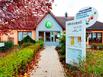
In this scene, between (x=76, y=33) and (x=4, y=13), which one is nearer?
(x=4, y=13)

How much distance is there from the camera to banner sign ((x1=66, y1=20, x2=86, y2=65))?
576 inches

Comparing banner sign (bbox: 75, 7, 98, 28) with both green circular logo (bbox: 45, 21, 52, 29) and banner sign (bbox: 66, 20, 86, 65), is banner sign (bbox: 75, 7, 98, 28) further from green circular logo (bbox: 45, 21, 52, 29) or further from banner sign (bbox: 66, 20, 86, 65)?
green circular logo (bbox: 45, 21, 52, 29)

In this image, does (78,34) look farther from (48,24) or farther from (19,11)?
(48,24)

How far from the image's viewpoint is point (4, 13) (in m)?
11.1

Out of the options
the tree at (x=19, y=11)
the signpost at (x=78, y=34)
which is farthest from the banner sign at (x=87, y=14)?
the tree at (x=19, y=11)

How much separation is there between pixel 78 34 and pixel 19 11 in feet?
15.5

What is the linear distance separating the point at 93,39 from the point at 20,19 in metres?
50.9

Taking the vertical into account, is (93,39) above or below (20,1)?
below

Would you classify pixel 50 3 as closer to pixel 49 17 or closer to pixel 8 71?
pixel 8 71

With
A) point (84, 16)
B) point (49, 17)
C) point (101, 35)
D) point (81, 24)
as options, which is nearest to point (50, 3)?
point (81, 24)

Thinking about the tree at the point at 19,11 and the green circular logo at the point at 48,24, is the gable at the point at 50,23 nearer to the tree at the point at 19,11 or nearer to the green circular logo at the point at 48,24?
the green circular logo at the point at 48,24

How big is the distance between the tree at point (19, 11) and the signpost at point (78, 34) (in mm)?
2892

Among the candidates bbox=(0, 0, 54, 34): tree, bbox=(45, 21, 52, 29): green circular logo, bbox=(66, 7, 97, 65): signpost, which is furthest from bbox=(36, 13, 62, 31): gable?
bbox=(0, 0, 54, 34): tree

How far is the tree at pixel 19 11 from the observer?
10906 millimetres
